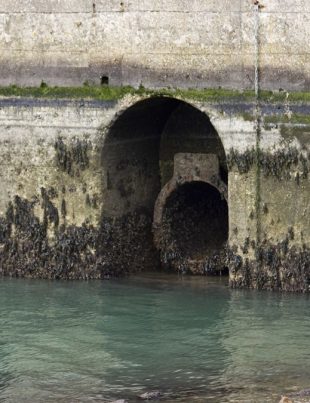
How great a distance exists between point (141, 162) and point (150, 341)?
4.86 metres

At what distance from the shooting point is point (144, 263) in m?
25.2

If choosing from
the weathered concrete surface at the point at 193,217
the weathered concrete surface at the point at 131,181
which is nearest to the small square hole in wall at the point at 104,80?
the weathered concrete surface at the point at 131,181

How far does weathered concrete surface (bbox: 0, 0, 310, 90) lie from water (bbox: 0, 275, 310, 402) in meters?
2.93

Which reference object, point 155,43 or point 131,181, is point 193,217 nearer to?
point 131,181

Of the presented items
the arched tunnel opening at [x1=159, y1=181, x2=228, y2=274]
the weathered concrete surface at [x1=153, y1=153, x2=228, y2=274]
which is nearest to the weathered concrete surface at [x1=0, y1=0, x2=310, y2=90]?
the weathered concrete surface at [x1=153, y1=153, x2=228, y2=274]

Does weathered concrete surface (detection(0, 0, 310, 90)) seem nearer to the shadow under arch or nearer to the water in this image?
the shadow under arch

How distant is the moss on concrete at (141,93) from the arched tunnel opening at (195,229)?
80.9 inches

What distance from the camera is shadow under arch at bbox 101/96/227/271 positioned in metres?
24.3

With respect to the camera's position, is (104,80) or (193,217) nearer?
(104,80)

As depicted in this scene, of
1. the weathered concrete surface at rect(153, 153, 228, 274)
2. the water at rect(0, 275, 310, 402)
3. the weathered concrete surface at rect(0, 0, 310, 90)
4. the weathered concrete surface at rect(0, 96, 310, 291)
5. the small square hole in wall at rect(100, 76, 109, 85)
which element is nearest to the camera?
the water at rect(0, 275, 310, 402)

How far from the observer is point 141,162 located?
25.3 metres

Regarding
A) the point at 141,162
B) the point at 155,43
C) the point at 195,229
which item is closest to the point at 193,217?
the point at 195,229

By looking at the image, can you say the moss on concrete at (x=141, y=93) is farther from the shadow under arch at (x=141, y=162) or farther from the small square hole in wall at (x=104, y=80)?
the shadow under arch at (x=141, y=162)

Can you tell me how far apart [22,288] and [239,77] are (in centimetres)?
425
